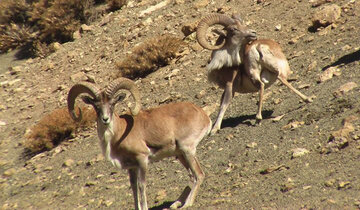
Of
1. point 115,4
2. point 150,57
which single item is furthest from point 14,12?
point 150,57

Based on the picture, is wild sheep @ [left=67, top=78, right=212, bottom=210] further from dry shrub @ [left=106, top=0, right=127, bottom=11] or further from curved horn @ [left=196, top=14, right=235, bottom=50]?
dry shrub @ [left=106, top=0, right=127, bottom=11]

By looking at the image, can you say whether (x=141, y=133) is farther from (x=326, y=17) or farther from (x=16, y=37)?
(x=16, y=37)

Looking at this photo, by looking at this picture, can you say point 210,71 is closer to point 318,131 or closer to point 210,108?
point 210,108

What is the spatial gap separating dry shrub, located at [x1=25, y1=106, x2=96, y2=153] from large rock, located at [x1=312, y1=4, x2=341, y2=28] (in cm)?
698

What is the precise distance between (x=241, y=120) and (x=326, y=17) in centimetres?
525

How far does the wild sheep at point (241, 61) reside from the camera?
1188 cm

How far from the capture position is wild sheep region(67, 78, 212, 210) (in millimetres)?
8422

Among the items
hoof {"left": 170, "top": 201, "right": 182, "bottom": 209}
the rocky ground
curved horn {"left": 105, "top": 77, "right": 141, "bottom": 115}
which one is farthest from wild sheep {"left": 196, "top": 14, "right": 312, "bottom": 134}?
curved horn {"left": 105, "top": 77, "right": 141, "bottom": 115}

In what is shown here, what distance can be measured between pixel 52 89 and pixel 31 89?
44.1 inches

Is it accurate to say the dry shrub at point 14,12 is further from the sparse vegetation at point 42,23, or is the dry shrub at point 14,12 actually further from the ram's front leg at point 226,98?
the ram's front leg at point 226,98

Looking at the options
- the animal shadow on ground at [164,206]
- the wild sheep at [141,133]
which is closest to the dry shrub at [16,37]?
the wild sheep at [141,133]

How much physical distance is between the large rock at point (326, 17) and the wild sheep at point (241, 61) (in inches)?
149

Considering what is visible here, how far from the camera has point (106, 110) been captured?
8312mm

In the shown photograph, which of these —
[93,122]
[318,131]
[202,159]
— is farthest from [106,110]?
[93,122]
